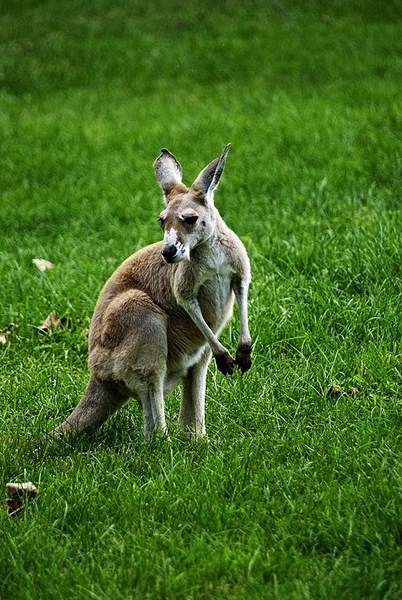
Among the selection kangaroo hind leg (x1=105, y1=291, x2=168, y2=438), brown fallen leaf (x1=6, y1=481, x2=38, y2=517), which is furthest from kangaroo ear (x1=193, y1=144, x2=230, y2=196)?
brown fallen leaf (x1=6, y1=481, x2=38, y2=517)

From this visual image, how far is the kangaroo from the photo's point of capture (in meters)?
4.20

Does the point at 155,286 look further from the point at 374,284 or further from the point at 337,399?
the point at 374,284

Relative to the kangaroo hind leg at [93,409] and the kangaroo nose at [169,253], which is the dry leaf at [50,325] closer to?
the kangaroo hind leg at [93,409]

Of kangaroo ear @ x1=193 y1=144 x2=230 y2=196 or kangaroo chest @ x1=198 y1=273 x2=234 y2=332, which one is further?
kangaroo chest @ x1=198 y1=273 x2=234 y2=332

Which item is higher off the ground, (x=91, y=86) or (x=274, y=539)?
(x=274, y=539)

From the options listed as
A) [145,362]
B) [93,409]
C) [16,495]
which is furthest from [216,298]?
[16,495]

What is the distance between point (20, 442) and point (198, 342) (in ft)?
3.19

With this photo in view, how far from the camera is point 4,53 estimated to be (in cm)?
1405

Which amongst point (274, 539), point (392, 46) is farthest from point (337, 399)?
point (392, 46)

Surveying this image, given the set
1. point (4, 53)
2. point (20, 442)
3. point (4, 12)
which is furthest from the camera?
point (4, 12)

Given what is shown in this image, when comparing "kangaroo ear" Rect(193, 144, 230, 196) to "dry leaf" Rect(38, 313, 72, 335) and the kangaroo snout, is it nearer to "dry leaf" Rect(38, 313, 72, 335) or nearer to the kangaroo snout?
the kangaroo snout

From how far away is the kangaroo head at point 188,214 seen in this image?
3918 millimetres

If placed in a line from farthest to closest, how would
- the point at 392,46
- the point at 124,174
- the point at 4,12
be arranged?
1. the point at 4,12
2. the point at 392,46
3. the point at 124,174

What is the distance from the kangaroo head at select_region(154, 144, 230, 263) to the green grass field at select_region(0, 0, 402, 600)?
0.92 metres
